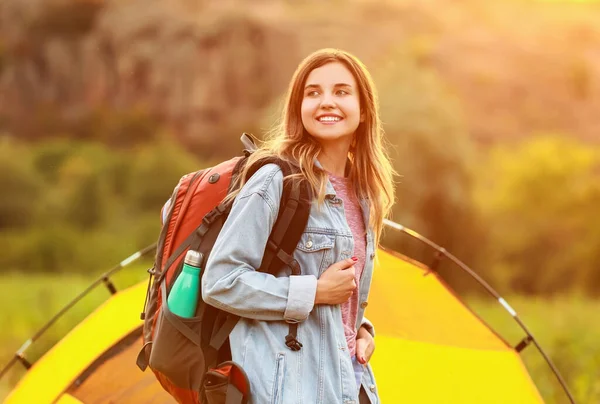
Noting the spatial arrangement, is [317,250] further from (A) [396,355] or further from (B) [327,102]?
(A) [396,355]

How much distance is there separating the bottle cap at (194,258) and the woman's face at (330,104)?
0.38m

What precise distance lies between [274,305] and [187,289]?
18 centimetres

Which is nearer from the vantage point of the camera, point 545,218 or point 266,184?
point 266,184

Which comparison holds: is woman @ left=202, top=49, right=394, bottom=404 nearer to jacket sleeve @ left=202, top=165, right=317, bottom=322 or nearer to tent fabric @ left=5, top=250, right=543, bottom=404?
jacket sleeve @ left=202, top=165, right=317, bottom=322

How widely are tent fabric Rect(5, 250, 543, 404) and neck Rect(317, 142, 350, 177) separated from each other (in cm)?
122

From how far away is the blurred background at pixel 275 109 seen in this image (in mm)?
11320

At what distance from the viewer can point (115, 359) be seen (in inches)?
108

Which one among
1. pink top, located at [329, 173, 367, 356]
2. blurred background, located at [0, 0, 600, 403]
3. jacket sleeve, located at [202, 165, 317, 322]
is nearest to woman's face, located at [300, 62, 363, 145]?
pink top, located at [329, 173, 367, 356]

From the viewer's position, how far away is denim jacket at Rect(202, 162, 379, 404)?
5.00ft

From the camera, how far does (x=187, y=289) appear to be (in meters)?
1.57

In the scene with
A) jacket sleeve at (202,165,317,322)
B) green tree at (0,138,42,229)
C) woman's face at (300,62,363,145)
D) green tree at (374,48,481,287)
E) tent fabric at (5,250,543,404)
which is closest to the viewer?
jacket sleeve at (202,165,317,322)

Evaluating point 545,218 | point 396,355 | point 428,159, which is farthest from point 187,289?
point 545,218

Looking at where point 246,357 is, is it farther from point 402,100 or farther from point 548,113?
point 548,113

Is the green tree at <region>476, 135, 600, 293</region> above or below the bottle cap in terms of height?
→ above
